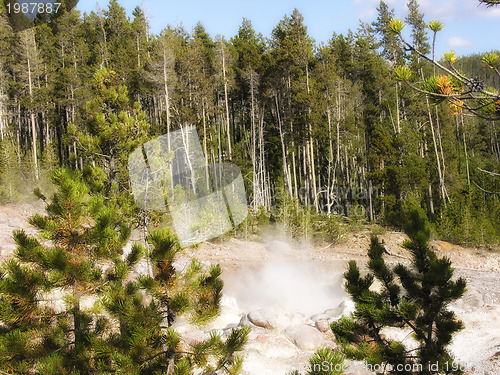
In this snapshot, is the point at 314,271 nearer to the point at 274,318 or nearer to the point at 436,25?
the point at 274,318

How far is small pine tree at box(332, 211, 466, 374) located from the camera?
161 inches

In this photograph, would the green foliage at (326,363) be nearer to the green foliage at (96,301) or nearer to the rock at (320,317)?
the green foliage at (96,301)

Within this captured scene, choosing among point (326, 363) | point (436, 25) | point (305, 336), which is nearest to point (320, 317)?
point (305, 336)

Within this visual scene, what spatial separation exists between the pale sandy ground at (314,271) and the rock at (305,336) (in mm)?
2281

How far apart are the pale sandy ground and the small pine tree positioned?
12.3 feet

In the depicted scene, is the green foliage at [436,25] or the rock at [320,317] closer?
the green foliage at [436,25]

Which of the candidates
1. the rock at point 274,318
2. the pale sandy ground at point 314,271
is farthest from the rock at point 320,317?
the pale sandy ground at point 314,271

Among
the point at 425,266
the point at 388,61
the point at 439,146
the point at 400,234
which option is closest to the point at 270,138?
the point at 388,61

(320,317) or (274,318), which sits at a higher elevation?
(274,318)

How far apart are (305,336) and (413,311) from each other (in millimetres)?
4739

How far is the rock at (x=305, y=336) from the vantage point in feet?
26.8

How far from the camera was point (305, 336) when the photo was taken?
329 inches

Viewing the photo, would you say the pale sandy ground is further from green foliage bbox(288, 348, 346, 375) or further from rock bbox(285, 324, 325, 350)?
green foliage bbox(288, 348, 346, 375)

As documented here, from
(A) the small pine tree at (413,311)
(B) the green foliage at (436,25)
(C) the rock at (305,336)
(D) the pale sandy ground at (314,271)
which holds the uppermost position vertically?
(B) the green foliage at (436,25)
